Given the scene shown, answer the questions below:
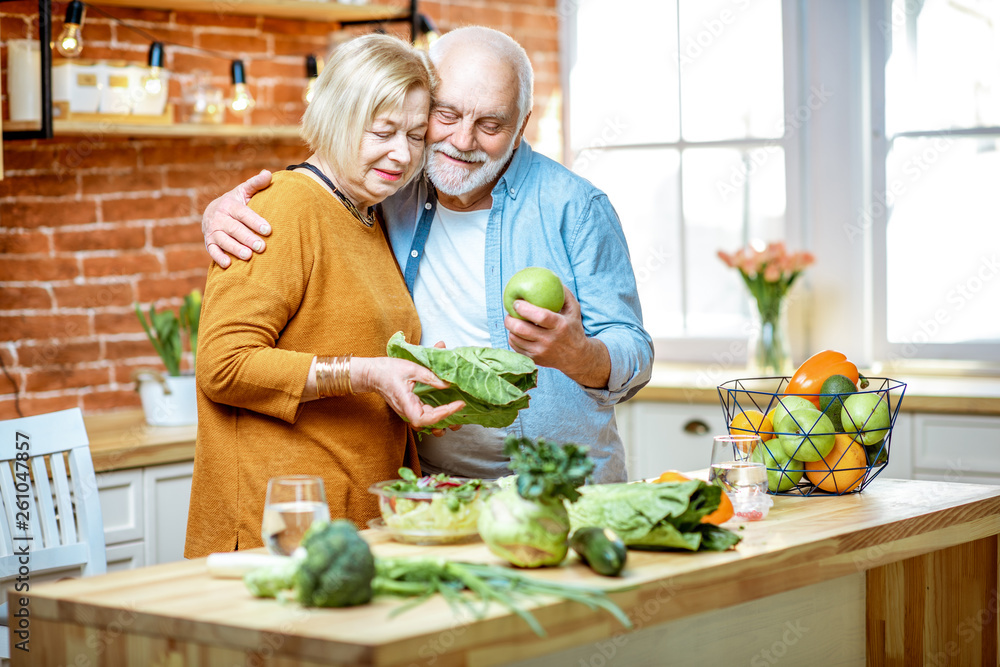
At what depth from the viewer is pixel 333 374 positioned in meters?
1.63

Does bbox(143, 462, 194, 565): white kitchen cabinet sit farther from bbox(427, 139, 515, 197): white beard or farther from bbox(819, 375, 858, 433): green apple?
bbox(819, 375, 858, 433): green apple

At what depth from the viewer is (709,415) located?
3326mm

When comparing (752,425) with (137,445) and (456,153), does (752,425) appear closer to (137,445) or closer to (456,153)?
(456,153)

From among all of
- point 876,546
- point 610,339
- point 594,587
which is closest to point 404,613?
point 594,587

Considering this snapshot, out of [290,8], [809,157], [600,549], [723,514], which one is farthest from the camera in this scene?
[809,157]

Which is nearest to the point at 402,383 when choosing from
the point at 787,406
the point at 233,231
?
the point at 233,231

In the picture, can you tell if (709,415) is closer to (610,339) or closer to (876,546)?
(610,339)

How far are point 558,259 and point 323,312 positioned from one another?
19.5 inches

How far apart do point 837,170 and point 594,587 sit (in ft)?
9.22

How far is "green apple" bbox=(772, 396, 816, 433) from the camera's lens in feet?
5.56

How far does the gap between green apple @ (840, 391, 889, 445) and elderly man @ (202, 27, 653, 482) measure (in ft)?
1.22

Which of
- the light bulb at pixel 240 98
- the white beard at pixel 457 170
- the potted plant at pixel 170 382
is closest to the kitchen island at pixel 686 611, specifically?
the white beard at pixel 457 170

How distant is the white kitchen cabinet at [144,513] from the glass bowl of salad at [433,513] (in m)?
1.43

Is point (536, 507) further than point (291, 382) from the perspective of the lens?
No
